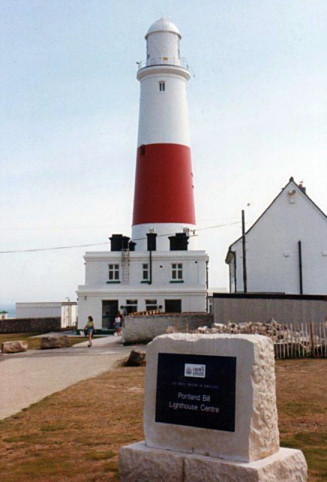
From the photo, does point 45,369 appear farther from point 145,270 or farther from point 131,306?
point 145,270

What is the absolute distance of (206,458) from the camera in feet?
18.4

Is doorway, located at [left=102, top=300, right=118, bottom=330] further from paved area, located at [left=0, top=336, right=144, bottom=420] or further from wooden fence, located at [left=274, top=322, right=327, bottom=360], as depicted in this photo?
wooden fence, located at [left=274, top=322, right=327, bottom=360]

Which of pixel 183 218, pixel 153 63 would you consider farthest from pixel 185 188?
pixel 153 63

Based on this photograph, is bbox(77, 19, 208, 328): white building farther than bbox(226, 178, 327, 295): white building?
Yes

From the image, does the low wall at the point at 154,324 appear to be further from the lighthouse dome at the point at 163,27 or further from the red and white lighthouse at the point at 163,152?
the lighthouse dome at the point at 163,27

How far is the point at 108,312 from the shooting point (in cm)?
3766

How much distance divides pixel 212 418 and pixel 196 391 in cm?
33

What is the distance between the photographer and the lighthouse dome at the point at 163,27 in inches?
1590

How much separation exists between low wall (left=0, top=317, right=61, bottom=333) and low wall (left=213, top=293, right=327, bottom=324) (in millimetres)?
18934

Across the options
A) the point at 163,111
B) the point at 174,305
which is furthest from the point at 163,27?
the point at 174,305

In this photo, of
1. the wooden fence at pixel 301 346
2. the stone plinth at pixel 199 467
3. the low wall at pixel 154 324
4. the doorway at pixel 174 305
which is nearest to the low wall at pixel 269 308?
the low wall at pixel 154 324

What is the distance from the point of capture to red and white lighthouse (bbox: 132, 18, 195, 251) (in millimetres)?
38469

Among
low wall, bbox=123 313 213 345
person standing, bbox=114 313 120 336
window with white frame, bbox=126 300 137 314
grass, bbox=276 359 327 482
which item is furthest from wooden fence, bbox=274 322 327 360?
window with white frame, bbox=126 300 137 314

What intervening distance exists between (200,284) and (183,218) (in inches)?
191
